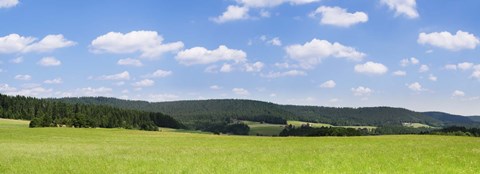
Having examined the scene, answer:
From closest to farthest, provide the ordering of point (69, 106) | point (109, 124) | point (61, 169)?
point (61, 169)
point (109, 124)
point (69, 106)

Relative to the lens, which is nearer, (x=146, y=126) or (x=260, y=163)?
(x=260, y=163)

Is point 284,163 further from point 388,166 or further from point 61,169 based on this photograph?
point 61,169

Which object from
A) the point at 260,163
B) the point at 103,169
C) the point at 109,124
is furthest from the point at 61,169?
the point at 109,124

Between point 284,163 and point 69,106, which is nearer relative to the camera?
point 284,163

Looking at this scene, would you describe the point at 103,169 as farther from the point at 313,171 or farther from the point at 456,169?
the point at 456,169

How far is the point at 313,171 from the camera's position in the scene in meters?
22.7

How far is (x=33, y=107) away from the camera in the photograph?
19712cm

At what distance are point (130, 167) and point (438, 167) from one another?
645 inches

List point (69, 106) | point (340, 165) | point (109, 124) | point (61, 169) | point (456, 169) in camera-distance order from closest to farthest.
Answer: point (456, 169) < point (340, 165) < point (61, 169) < point (109, 124) < point (69, 106)

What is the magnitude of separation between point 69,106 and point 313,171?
622 feet

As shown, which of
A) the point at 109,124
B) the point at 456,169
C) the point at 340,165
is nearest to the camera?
the point at 456,169

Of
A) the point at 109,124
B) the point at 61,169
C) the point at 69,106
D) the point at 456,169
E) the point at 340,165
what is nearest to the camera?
the point at 456,169

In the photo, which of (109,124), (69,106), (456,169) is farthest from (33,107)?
(456,169)

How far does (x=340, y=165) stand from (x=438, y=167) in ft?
15.7
